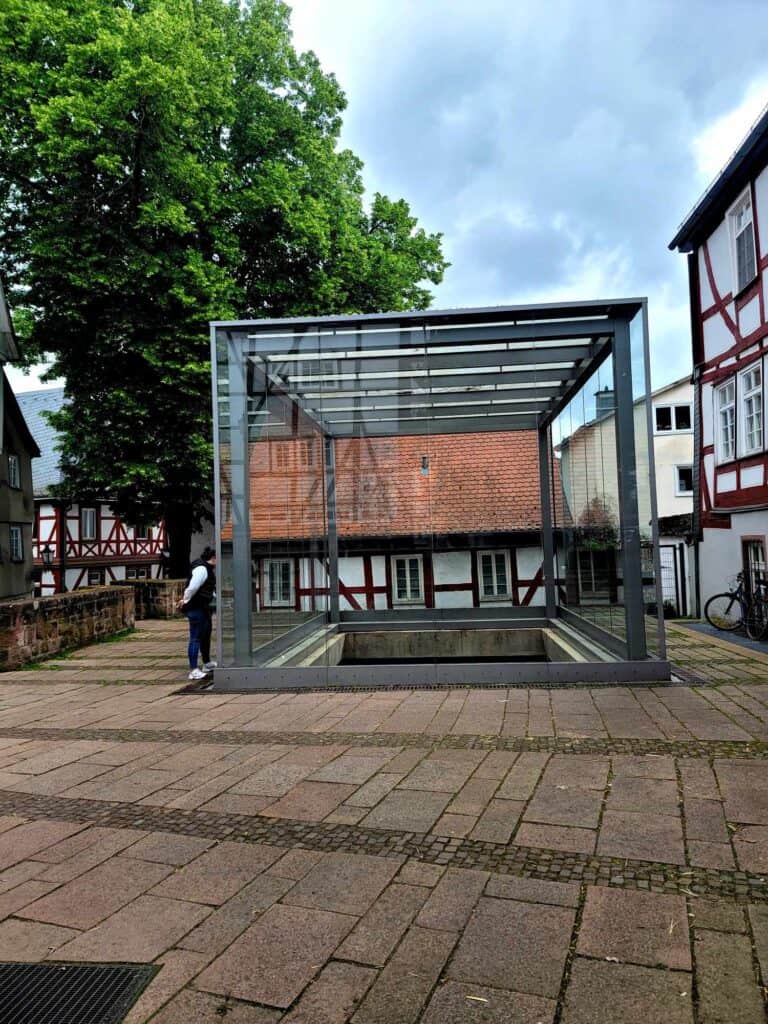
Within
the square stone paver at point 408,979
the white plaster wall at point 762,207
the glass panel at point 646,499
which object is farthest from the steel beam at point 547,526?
the square stone paver at point 408,979

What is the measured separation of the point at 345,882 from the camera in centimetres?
328

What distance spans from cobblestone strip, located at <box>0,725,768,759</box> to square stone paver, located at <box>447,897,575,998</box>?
232 centimetres

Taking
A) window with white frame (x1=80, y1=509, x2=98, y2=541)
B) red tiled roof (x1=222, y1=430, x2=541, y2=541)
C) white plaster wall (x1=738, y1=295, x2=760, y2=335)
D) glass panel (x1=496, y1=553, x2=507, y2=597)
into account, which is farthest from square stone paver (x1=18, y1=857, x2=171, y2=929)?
window with white frame (x1=80, y1=509, x2=98, y2=541)

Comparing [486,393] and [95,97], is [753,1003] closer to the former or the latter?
[486,393]

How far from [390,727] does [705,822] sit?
113 inches

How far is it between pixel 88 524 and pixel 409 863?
1390 inches

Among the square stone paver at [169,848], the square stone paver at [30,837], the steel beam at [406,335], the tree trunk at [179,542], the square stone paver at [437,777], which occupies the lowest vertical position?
the square stone paver at [30,837]

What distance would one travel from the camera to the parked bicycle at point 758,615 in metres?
11.1

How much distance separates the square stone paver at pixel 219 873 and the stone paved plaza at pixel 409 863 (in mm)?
14

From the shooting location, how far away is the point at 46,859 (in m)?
3.67

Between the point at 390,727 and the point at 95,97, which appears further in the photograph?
the point at 95,97

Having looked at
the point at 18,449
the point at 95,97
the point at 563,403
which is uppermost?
the point at 95,97

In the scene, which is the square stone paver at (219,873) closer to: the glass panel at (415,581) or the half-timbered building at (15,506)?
the glass panel at (415,581)

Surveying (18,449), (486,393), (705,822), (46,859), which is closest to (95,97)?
(486,393)
